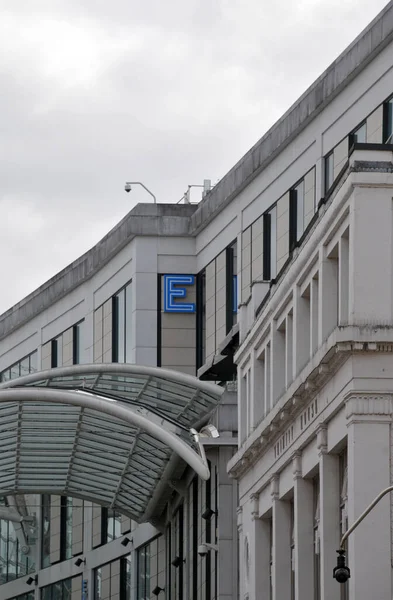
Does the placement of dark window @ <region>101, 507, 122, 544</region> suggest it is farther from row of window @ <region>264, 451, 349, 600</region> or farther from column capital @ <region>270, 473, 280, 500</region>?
column capital @ <region>270, 473, 280, 500</region>

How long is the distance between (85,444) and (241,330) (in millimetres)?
17281

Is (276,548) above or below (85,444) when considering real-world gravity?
below

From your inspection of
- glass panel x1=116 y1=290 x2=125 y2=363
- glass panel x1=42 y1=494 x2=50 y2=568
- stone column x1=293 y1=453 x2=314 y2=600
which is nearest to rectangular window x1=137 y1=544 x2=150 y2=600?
glass panel x1=116 y1=290 x2=125 y2=363

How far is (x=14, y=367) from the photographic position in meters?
96.3

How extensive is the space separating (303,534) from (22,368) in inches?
2043

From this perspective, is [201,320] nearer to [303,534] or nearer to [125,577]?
[125,577]

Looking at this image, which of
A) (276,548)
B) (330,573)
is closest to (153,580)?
(276,548)

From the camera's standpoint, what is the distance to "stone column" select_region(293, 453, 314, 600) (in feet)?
145

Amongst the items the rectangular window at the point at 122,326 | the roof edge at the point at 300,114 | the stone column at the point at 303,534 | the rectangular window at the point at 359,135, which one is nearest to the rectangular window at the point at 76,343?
the rectangular window at the point at 122,326

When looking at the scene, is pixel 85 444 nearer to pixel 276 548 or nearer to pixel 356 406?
pixel 276 548

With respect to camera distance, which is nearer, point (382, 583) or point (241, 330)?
point (382, 583)

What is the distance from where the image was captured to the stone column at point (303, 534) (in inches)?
1736

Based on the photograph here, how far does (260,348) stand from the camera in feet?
168

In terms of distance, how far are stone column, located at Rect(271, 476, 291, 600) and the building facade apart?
49 mm
